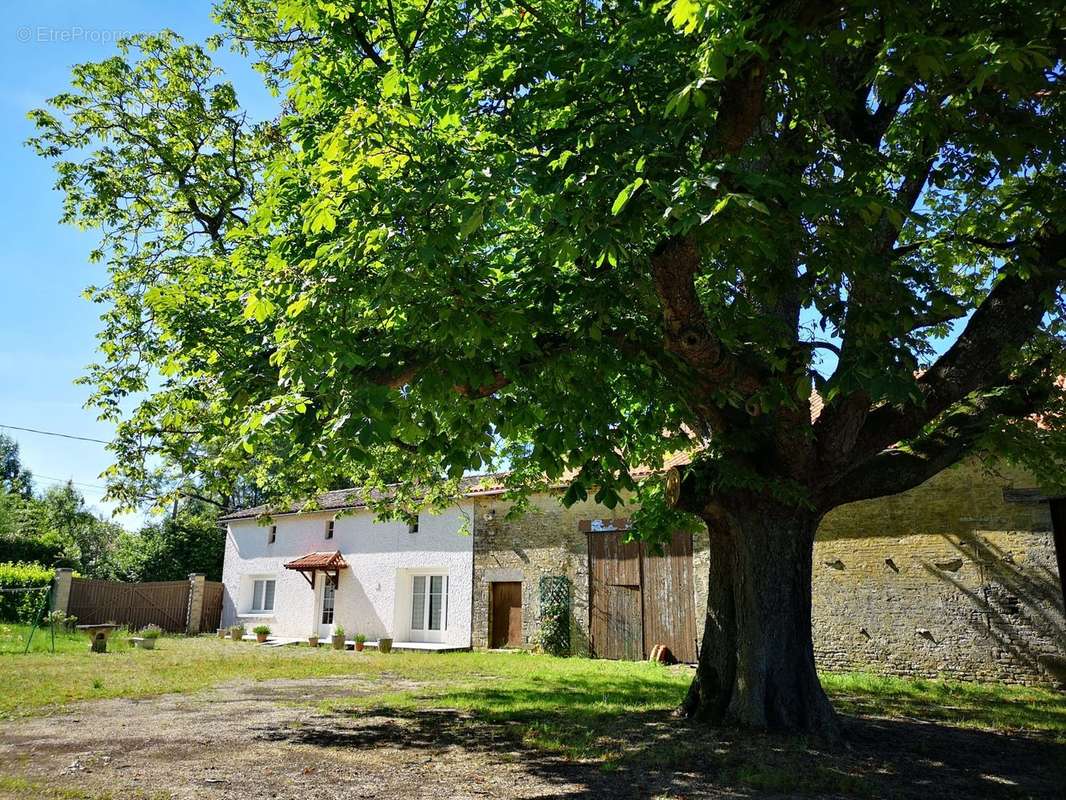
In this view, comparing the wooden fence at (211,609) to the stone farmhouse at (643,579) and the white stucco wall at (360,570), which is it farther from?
the stone farmhouse at (643,579)

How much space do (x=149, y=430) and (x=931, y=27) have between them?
9.63 metres

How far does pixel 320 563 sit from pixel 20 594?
9.72 metres

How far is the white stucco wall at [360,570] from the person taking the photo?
21.0 meters

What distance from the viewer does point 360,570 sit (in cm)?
2331

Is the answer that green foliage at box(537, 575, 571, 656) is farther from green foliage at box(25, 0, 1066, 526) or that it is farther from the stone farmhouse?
green foliage at box(25, 0, 1066, 526)

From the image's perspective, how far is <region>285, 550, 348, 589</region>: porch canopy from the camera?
23531 millimetres

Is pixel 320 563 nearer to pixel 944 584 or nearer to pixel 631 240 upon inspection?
pixel 944 584

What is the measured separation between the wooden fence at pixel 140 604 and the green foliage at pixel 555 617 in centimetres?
1599

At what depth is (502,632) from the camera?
19828mm

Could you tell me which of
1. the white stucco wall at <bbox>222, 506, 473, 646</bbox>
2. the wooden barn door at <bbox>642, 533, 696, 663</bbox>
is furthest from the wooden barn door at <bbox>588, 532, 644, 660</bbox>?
Answer: the white stucco wall at <bbox>222, 506, 473, 646</bbox>

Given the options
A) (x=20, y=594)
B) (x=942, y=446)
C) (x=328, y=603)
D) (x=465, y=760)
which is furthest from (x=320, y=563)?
(x=942, y=446)

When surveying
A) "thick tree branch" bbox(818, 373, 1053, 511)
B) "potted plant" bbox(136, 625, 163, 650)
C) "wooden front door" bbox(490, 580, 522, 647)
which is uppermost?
"thick tree branch" bbox(818, 373, 1053, 511)

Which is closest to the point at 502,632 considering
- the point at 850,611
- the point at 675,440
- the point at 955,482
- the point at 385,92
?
the point at 850,611

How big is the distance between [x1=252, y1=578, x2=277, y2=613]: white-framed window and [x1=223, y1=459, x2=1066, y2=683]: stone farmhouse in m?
0.05
